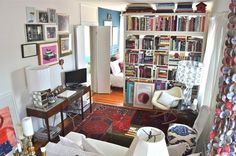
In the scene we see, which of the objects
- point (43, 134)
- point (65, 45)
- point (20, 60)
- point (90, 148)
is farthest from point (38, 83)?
point (90, 148)

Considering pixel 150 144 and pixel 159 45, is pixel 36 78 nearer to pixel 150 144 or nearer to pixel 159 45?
pixel 150 144

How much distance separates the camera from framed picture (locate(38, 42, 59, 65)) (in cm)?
330

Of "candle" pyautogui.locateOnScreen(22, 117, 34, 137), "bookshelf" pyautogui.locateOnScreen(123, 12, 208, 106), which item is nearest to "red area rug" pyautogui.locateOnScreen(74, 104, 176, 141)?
"bookshelf" pyautogui.locateOnScreen(123, 12, 208, 106)

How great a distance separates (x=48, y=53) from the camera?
3.47 m

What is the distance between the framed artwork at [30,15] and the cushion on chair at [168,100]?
2.86 meters

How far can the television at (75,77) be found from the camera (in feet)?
13.2

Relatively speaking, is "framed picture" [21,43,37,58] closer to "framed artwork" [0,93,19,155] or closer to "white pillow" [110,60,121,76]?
"framed artwork" [0,93,19,155]

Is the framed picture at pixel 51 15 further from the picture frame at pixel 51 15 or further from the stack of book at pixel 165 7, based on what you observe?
the stack of book at pixel 165 7

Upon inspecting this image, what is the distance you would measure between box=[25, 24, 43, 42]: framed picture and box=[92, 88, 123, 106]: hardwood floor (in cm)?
243

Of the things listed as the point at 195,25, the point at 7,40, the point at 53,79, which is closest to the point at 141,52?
the point at 195,25

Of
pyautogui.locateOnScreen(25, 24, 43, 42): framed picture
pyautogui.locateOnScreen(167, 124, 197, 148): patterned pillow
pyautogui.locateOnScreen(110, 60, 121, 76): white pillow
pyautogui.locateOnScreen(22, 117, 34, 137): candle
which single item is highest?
pyautogui.locateOnScreen(25, 24, 43, 42): framed picture

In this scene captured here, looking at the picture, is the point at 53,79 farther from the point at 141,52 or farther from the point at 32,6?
the point at 141,52

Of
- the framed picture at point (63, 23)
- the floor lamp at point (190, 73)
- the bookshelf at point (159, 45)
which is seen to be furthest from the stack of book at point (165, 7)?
the framed picture at point (63, 23)

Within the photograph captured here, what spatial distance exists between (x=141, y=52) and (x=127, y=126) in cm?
177
